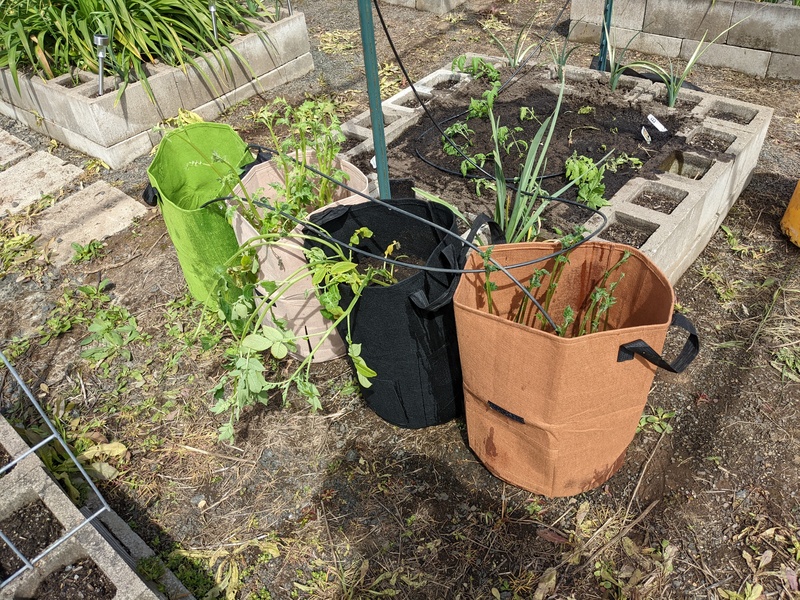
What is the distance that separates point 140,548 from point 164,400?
621 millimetres

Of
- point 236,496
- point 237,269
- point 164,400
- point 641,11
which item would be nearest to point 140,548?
point 236,496

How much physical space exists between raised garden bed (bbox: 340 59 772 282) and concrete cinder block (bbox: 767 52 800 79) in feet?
4.31

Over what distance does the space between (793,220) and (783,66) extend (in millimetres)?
1979

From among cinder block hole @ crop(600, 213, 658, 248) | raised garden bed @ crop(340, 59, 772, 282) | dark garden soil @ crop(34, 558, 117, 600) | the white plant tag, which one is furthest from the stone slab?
dark garden soil @ crop(34, 558, 117, 600)

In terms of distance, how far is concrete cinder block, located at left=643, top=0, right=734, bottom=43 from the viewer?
3.98 meters

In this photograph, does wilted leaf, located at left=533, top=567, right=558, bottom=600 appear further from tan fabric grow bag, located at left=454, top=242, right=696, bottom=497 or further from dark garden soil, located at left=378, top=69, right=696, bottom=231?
dark garden soil, located at left=378, top=69, right=696, bottom=231

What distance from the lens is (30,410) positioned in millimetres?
2258

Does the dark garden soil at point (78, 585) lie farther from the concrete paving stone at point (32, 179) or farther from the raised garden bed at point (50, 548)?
the concrete paving stone at point (32, 179)

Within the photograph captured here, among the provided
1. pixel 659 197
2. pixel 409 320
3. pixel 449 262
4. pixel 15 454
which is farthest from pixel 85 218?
pixel 659 197

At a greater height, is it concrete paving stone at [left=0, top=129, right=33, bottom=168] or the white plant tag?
concrete paving stone at [left=0, top=129, right=33, bottom=168]

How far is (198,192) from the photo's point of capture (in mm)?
2387

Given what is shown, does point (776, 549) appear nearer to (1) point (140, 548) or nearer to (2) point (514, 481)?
(2) point (514, 481)

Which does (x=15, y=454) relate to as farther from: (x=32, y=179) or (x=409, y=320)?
(x=32, y=179)

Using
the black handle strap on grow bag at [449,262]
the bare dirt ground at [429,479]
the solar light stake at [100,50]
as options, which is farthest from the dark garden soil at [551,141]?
the solar light stake at [100,50]
